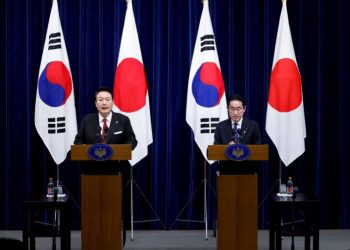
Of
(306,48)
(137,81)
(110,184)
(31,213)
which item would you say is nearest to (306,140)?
(306,48)

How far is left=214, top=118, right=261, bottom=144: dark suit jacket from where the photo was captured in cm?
526

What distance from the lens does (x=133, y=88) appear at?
639 cm

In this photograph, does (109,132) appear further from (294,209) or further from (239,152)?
(294,209)

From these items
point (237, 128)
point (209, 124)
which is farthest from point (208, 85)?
point (237, 128)

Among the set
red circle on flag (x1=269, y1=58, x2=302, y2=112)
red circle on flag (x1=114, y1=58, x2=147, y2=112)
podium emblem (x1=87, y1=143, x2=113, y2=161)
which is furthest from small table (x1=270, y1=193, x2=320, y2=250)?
red circle on flag (x1=114, y1=58, x2=147, y2=112)

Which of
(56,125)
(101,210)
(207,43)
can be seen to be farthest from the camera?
(207,43)

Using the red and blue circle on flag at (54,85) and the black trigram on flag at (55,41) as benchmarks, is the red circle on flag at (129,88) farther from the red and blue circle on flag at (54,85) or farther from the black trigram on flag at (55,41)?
the black trigram on flag at (55,41)

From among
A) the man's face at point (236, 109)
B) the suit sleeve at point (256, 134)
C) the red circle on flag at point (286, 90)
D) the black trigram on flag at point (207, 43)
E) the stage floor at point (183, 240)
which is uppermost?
the black trigram on flag at point (207, 43)

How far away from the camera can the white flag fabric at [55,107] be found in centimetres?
636

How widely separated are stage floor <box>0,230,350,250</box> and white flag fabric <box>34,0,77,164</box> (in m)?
0.97

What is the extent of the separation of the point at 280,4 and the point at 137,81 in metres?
1.88

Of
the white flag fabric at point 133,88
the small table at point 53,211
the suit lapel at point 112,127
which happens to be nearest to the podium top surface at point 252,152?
the suit lapel at point 112,127

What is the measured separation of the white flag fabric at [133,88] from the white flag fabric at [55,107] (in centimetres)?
51

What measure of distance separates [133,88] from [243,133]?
159 cm
